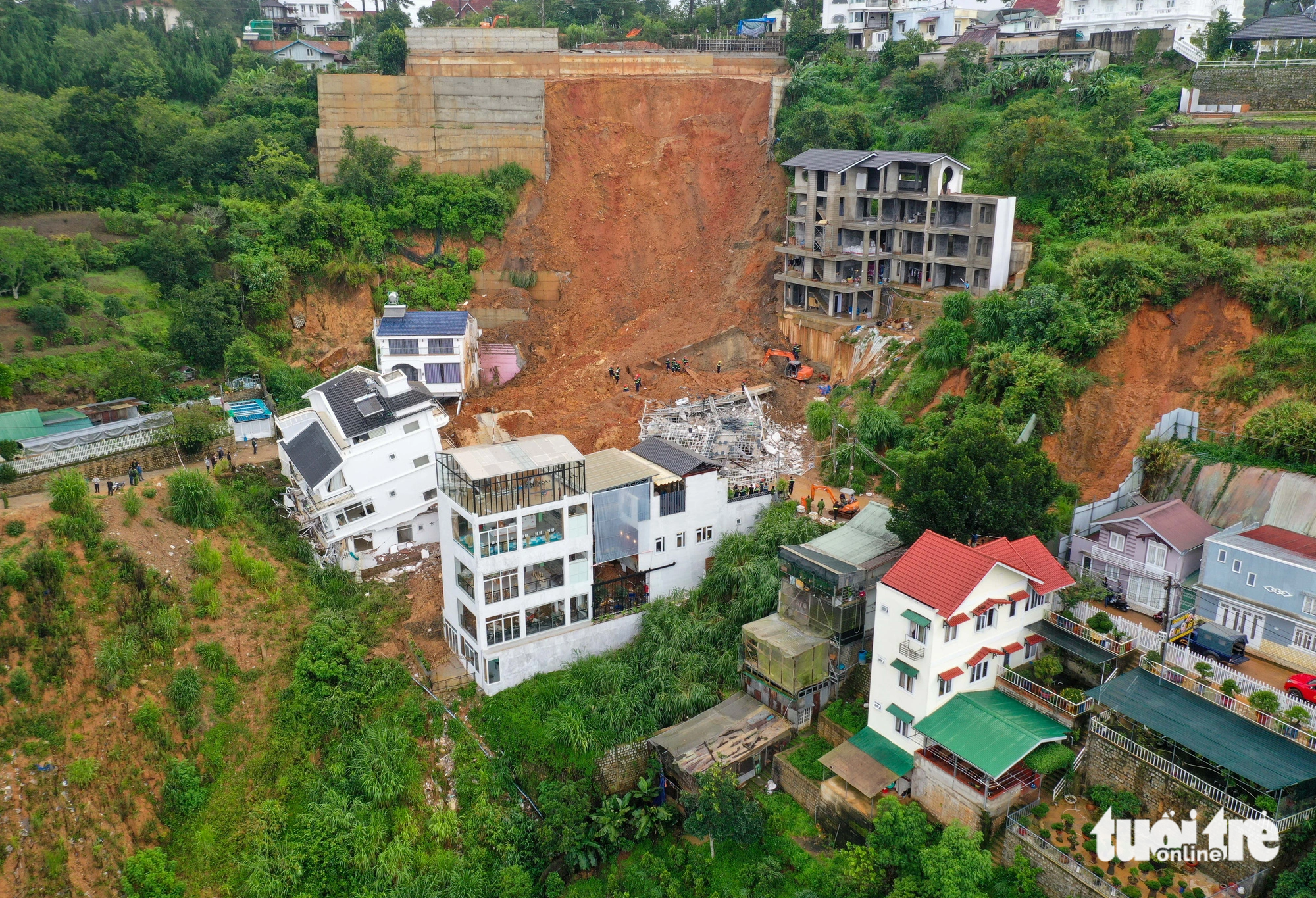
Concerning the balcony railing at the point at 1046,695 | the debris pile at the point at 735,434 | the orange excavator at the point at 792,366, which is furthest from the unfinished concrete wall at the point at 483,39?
the balcony railing at the point at 1046,695

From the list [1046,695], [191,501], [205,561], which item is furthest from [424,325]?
[1046,695]

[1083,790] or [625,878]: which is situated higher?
[1083,790]

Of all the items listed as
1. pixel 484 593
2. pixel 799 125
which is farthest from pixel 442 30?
pixel 484 593

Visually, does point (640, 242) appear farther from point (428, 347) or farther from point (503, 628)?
point (503, 628)

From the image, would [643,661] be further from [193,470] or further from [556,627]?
[193,470]

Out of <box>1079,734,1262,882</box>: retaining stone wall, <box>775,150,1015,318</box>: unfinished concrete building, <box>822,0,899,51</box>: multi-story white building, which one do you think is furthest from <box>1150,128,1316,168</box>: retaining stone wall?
<box>1079,734,1262,882</box>: retaining stone wall
